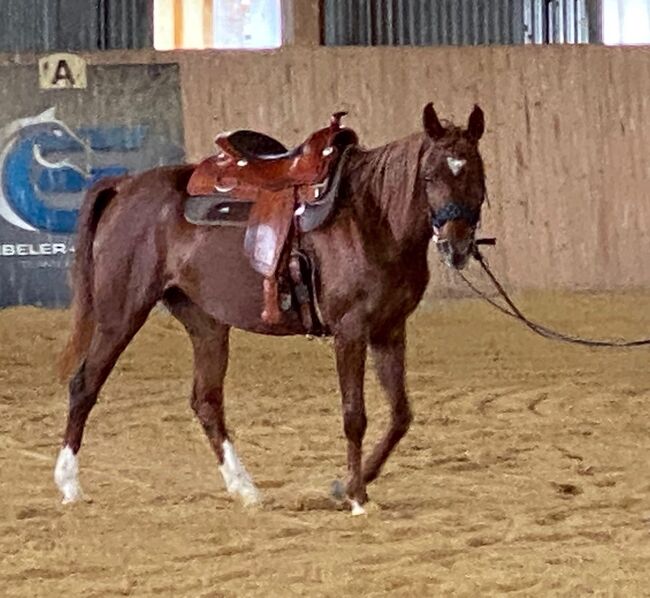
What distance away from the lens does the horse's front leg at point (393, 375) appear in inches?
206

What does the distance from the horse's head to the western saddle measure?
51cm

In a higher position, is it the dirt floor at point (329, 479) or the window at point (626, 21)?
the window at point (626, 21)

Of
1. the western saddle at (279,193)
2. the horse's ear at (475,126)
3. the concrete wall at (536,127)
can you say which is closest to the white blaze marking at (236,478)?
the western saddle at (279,193)

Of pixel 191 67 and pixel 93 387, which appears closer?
pixel 93 387

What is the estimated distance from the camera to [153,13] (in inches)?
550

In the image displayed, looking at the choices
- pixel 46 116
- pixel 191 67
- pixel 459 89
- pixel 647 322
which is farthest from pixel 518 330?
pixel 46 116

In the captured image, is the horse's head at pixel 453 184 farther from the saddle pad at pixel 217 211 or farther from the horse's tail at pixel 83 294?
the horse's tail at pixel 83 294

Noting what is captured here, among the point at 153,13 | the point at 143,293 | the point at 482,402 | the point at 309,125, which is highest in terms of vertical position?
the point at 153,13

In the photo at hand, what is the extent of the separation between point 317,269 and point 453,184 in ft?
2.33

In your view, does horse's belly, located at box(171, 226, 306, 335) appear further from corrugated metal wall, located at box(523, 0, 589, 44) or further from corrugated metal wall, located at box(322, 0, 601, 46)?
corrugated metal wall, located at box(523, 0, 589, 44)

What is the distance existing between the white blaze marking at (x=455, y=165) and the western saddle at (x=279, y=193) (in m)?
0.58

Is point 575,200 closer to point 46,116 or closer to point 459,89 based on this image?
point 459,89

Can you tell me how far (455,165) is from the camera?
189 inches

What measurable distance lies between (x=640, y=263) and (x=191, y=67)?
4.08 meters
